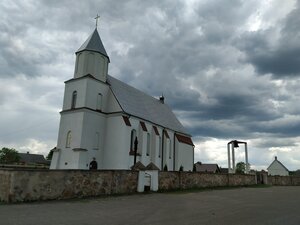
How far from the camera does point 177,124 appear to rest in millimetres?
47781

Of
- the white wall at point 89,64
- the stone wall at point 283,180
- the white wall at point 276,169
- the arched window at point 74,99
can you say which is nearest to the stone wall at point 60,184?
the arched window at point 74,99

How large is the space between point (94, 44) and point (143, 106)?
10.8 metres

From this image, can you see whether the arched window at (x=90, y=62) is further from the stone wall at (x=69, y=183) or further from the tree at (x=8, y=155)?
the tree at (x=8, y=155)

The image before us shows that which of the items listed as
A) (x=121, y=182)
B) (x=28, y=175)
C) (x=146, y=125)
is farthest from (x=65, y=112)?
(x=28, y=175)

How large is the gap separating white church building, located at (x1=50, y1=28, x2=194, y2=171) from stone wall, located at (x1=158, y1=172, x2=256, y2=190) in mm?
6681

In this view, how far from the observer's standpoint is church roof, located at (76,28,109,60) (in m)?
32.1

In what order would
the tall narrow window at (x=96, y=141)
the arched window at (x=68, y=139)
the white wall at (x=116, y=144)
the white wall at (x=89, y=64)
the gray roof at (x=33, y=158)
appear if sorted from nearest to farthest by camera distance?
the arched window at (x=68, y=139), the white wall at (x=116, y=144), the tall narrow window at (x=96, y=141), the white wall at (x=89, y=64), the gray roof at (x=33, y=158)

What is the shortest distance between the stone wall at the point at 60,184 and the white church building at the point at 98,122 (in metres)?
10.5

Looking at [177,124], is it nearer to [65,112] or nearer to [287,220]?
[65,112]

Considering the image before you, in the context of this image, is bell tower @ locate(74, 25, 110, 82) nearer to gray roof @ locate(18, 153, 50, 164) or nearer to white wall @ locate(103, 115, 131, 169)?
white wall @ locate(103, 115, 131, 169)

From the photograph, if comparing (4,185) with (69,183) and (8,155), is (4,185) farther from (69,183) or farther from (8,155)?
(8,155)

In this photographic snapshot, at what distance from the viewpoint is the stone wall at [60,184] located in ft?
43.8

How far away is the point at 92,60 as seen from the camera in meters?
31.9

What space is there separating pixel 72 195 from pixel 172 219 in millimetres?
7726
